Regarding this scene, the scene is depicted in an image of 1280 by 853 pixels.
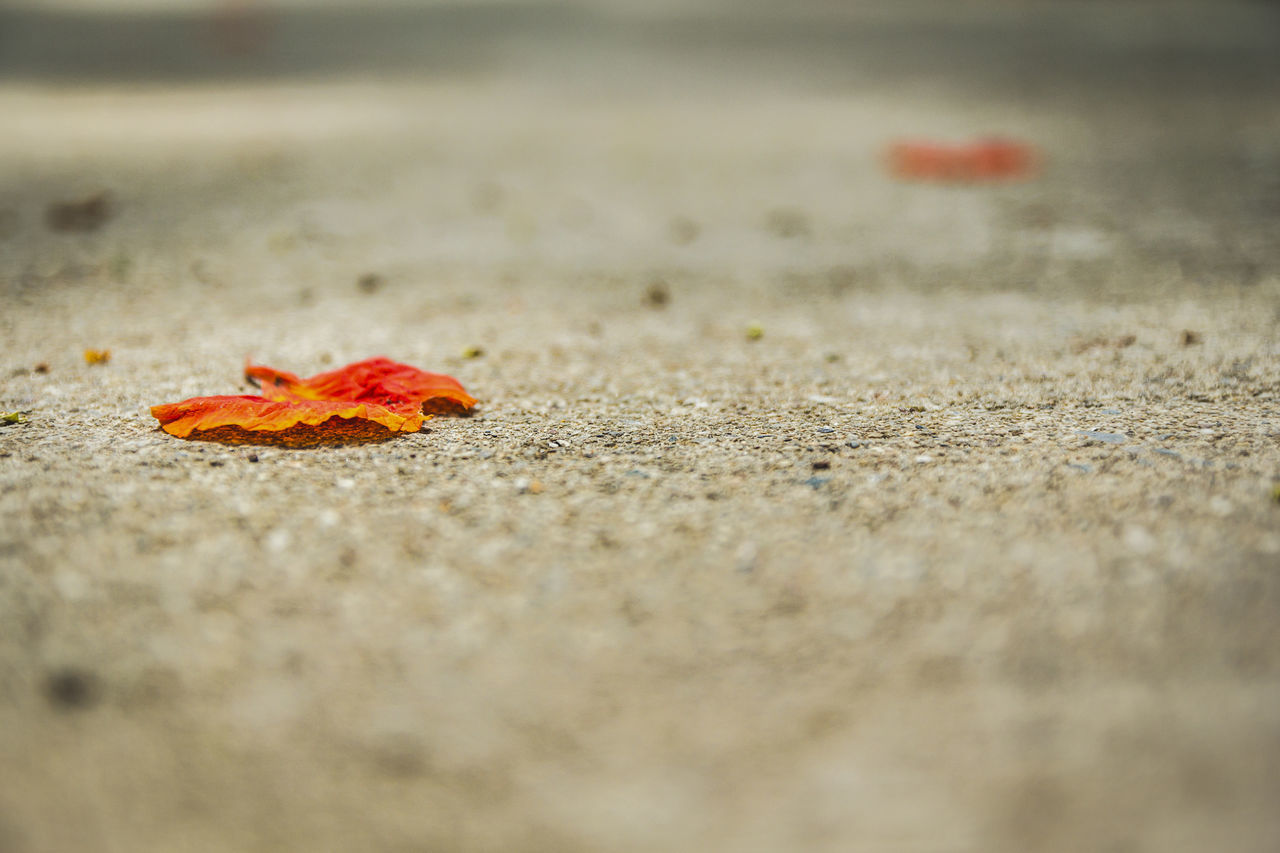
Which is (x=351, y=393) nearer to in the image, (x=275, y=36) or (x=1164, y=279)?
(x=1164, y=279)

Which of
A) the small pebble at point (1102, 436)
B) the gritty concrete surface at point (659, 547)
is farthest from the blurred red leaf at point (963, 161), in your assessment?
the small pebble at point (1102, 436)

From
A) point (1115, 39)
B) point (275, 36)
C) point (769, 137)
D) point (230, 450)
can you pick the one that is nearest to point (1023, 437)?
point (230, 450)

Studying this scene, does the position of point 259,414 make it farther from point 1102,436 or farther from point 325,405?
point 1102,436

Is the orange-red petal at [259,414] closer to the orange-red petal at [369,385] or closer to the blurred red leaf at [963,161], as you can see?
the orange-red petal at [369,385]

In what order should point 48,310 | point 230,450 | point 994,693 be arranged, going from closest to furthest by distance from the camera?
point 994,693
point 230,450
point 48,310

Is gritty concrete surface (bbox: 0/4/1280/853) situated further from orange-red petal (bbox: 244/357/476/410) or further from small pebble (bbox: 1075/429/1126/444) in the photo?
orange-red petal (bbox: 244/357/476/410)

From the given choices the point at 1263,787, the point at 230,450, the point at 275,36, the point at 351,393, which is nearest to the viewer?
the point at 1263,787
